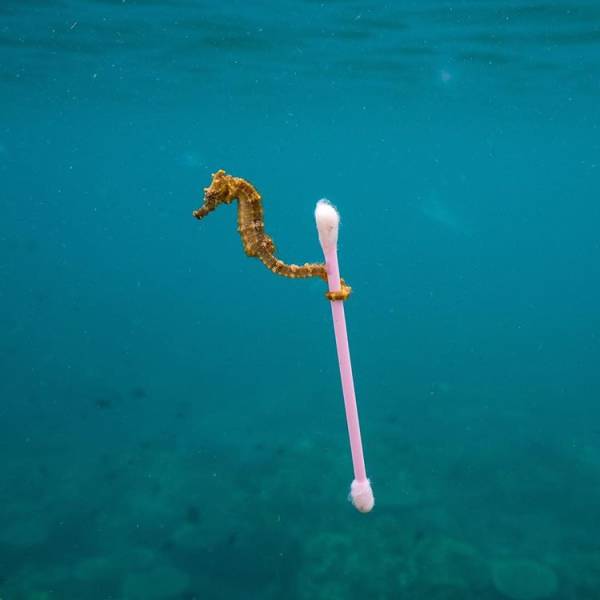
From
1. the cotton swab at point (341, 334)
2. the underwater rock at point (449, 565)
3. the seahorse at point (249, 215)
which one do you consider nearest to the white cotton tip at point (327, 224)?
the cotton swab at point (341, 334)

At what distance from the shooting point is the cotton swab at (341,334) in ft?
6.64

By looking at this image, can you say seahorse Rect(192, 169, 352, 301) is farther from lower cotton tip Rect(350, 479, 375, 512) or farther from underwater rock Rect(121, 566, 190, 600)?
underwater rock Rect(121, 566, 190, 600)

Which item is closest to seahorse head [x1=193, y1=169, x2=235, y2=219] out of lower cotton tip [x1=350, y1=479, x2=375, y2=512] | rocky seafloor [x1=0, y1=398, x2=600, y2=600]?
lower cotton tip [x1=350, y1=479, x2=375, y2=512]

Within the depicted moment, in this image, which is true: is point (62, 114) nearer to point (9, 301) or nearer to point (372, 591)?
point (9, 301)

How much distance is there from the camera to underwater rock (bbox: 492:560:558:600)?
348 inches

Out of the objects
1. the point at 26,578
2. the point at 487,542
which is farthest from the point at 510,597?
the point at 26,578

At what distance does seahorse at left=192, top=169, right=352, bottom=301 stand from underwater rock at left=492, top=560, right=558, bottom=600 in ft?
26.8

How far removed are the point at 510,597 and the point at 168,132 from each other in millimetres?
35569

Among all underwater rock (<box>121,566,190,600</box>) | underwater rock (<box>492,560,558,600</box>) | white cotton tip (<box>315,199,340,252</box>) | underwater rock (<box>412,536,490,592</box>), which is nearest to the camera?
white cotton tip (<box>315,199,340,252</box>)

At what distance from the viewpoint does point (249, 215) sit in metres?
2.51

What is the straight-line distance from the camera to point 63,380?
18.2m

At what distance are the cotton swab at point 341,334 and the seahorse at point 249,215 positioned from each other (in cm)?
27

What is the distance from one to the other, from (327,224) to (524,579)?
9049 millimetres

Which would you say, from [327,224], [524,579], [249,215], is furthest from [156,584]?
[327,224]
